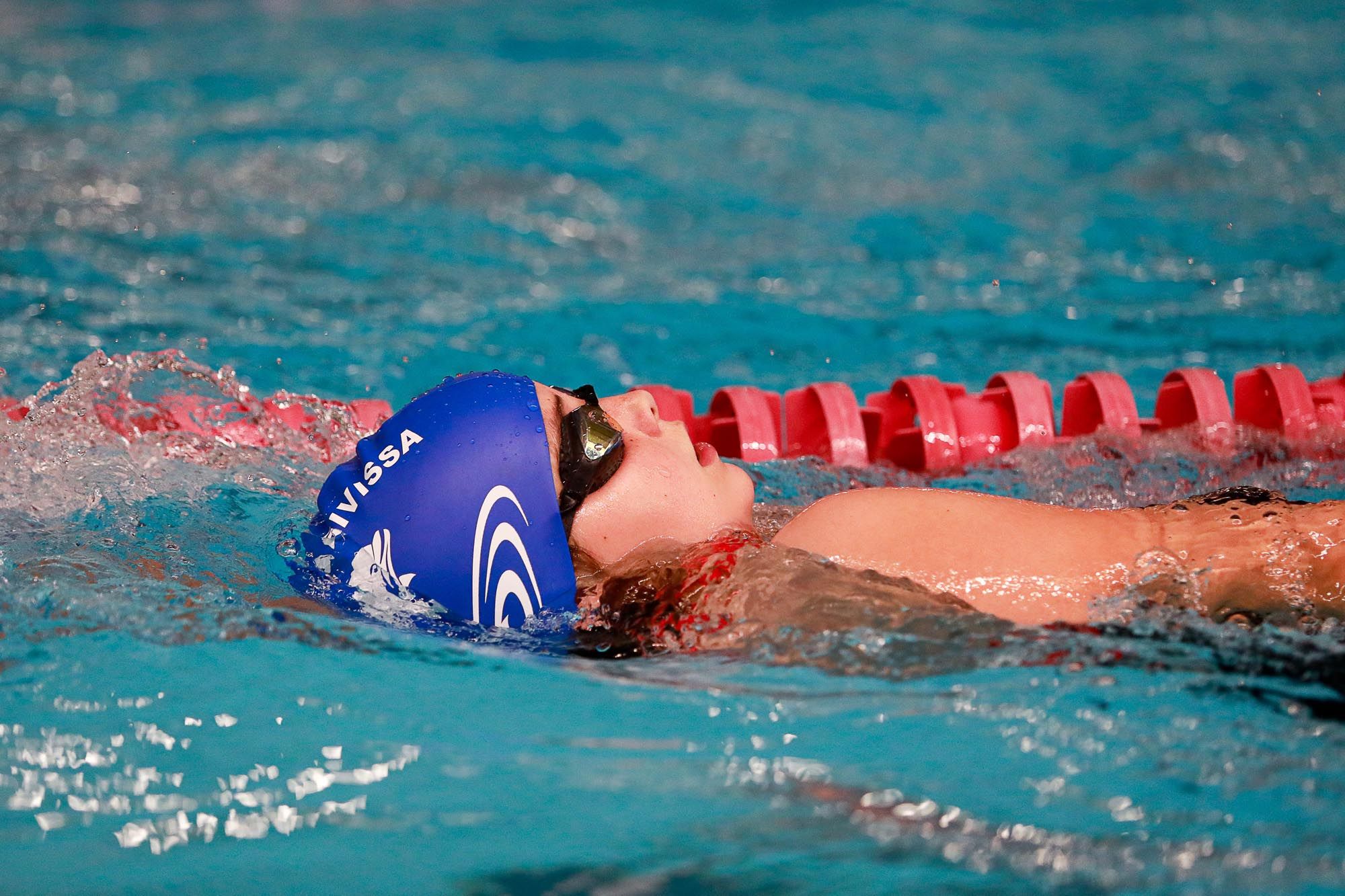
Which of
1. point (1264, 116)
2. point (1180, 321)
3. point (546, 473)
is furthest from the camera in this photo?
point (1264, 116)

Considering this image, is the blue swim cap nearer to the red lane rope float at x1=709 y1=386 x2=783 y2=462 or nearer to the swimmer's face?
the swimmer's face

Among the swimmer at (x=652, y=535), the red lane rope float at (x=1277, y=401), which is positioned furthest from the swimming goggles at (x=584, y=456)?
the red lane rope float at (x=1277, y=401)

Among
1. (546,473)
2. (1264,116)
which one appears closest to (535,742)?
(546,473)

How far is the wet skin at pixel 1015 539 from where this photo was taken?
6.15 feet

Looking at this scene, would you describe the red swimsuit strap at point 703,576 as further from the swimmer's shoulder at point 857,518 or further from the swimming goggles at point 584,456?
the swimming goggles at point 584,456

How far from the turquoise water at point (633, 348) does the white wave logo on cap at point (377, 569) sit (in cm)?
8

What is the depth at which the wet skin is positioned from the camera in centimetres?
188

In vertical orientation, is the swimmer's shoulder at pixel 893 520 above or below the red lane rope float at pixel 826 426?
below

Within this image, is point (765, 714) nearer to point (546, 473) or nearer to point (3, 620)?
point (546, 473)

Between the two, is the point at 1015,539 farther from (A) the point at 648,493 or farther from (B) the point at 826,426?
(B) the point at 826,426

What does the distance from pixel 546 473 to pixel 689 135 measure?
571 centimetres

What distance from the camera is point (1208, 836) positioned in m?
1.47

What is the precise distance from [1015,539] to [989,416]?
154 cm

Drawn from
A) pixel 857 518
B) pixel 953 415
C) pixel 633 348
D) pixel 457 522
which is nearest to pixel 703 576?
pixel 857 518
